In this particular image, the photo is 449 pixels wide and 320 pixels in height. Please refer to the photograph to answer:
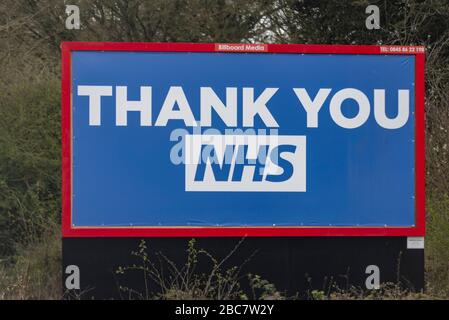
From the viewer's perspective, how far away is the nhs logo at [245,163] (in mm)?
6672

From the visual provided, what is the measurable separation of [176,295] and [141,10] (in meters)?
10.5

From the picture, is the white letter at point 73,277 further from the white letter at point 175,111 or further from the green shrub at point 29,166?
the green shrub at point 29,166

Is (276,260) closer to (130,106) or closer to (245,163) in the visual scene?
(245,163)

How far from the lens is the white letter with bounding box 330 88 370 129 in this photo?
22.2ft

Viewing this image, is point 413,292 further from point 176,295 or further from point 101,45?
point 101,45

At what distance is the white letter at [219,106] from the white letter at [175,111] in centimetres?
11

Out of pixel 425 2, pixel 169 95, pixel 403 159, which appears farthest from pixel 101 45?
pixel 425 2

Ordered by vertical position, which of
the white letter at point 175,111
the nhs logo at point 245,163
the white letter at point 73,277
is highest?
the white letter at point 175,111

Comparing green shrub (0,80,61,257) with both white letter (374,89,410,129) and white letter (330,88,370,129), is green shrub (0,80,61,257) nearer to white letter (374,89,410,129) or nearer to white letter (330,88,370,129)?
white letter (330,88,370,129)

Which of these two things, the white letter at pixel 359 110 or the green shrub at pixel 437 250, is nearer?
the white letter at pixel 359 110

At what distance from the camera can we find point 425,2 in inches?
581

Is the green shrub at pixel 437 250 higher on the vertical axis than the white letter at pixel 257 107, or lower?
lower

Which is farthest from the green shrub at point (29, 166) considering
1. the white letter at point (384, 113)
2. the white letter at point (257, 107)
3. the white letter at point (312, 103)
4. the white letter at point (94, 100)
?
the white letter at point (384, 113)
